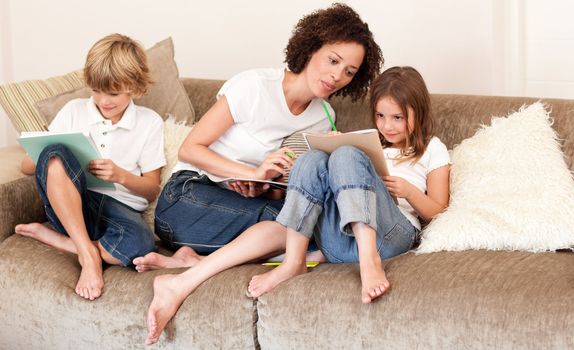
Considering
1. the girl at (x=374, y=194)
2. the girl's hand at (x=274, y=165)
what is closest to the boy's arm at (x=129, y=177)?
the girl's hand at (x=274, y=165)

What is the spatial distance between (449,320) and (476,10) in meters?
1.80

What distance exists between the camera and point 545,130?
2707mm

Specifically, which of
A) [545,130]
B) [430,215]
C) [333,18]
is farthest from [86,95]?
[545,130]

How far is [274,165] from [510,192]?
653 mm

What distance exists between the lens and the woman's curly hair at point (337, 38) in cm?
269

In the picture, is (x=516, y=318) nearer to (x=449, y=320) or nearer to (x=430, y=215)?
(x=449, y=320)

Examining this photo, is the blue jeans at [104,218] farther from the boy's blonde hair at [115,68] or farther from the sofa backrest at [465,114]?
the sofa backrest at [465,114]

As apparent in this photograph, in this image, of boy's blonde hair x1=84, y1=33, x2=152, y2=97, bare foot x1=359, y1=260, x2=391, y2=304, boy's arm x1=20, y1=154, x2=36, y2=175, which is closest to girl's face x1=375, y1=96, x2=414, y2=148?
bare foot x1=359, y1=260, x2=391, y2=304

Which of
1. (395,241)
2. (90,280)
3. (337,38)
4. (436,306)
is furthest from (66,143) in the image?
(436,306)

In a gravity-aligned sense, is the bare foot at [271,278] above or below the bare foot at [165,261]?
above

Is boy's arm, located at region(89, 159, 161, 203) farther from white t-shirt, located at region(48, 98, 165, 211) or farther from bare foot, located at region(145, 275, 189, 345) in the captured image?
bare foot, located at region(145, 275, 189, 345)

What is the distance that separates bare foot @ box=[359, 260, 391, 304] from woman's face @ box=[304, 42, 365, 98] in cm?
65

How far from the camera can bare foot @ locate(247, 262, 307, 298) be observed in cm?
233

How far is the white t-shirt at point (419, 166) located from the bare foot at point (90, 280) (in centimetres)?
85
